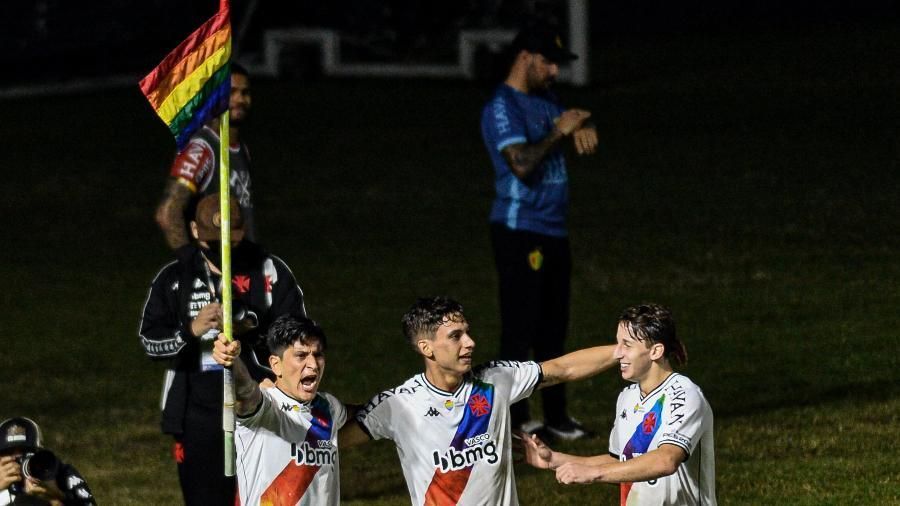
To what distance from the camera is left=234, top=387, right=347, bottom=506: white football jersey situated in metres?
7.26

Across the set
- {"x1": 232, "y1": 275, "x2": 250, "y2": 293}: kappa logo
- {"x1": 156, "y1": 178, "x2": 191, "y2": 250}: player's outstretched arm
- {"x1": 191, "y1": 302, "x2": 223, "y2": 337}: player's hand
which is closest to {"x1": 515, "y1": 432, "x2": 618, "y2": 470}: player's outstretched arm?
{"x1": 191, "y1": 302, "x2": 223, "y2": 337}: player's hand

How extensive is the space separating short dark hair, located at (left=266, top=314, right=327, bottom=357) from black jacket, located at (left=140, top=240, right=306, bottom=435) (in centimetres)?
72

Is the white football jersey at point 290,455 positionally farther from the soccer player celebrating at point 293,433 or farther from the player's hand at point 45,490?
the player's hand at point 45,490

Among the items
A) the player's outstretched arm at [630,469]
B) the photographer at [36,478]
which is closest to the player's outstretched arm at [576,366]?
the player's outstretched arm at [630,469]

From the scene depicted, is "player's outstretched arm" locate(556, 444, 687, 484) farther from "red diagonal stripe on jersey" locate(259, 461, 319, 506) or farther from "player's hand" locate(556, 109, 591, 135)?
"player's hand" locate(556, 109, 591, 135)

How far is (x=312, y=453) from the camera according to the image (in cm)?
729

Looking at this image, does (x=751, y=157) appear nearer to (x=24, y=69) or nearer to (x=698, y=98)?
(x=698, y=98)

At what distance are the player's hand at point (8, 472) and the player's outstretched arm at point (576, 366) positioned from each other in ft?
7.39

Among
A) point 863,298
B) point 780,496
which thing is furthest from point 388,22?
point 780,496

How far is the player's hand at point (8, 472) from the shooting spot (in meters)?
6.84

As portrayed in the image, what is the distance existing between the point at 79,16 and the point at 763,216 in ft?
71.6

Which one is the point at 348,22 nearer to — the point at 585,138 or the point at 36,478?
the point at 585,138

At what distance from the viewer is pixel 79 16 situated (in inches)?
1508

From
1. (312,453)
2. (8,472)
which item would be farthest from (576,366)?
(8,472)
